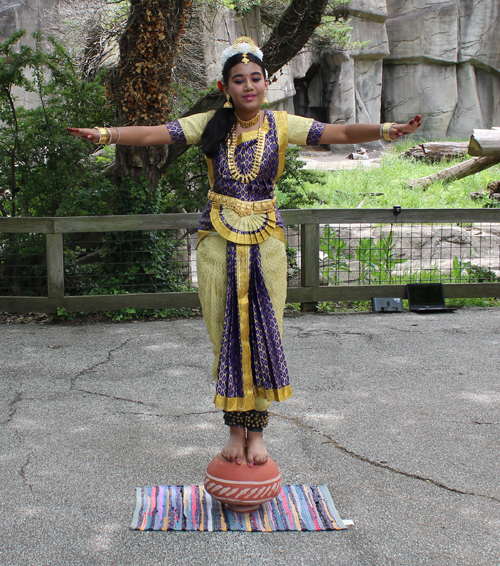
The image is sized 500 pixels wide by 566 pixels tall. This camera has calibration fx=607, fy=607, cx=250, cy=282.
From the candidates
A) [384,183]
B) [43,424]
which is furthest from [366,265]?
[384,183]

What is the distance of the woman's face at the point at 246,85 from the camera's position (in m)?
2.56

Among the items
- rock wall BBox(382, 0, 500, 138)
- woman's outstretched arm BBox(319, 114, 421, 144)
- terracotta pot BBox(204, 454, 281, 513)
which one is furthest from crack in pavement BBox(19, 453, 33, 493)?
rock wall BBox(382, 0, 500, 138)

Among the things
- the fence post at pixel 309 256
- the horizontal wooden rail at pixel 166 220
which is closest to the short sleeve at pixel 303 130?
the horizontal wooden rail at pixel 166 220

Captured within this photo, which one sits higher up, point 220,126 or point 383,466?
point 220,126

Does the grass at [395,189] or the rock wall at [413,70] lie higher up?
the rock wall at [413,70]

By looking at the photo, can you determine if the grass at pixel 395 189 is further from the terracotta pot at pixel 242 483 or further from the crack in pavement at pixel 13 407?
the terracotta pot at pixel 242 483

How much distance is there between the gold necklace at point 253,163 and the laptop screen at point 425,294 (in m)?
4.61

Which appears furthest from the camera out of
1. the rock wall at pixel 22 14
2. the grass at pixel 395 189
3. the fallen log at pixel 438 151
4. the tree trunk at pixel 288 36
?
the fallen log at pixel 438 151

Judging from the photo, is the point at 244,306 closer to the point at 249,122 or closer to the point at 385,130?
the point at 249,122

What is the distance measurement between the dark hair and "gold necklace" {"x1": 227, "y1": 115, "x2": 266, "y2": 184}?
0.05 meters

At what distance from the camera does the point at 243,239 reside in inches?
99.0

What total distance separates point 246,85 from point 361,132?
1.75 feet

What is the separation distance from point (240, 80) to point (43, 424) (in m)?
2.29

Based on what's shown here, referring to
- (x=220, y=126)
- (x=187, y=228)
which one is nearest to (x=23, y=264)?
→ (x=187, y=228)
